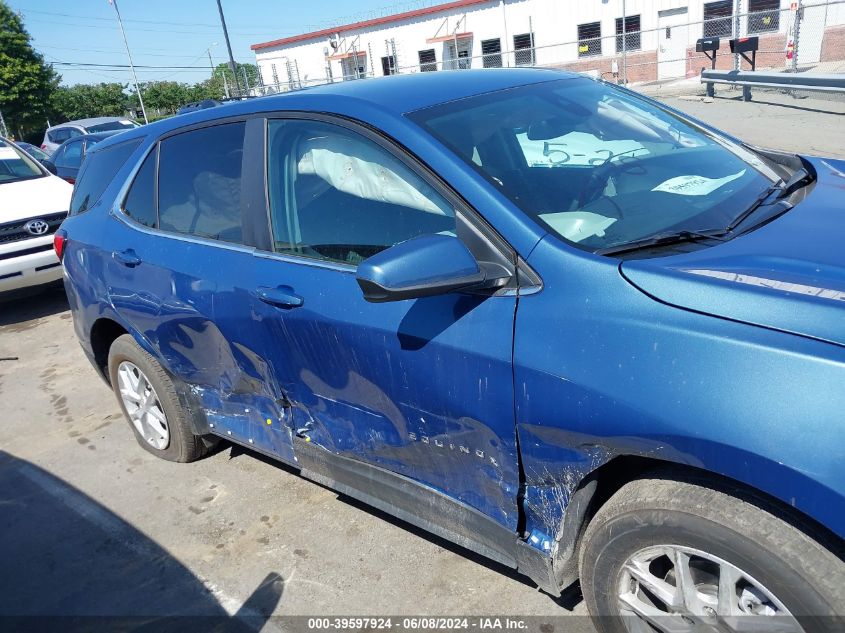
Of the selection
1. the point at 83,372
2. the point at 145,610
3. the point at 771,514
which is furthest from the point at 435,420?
the point at 83,372

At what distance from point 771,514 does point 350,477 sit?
1.54m

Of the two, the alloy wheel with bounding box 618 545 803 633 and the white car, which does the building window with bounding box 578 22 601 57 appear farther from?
the alloy wheel with bounding box 618 545 803 633

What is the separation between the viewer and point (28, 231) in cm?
693

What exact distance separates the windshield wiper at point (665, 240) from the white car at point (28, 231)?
632 centimetres

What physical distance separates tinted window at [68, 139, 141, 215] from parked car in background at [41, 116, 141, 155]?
467 inches

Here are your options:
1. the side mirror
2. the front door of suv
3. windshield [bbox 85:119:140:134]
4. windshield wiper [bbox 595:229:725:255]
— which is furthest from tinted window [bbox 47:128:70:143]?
windshield wiper [bbox 595:229:725:255]

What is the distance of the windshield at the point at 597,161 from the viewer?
7.43ft

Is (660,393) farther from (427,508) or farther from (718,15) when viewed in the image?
(718,15)

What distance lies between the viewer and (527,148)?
2594 millimetres

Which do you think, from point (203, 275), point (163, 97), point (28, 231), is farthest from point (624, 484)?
point (163, 97)

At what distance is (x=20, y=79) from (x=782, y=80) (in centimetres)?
4282

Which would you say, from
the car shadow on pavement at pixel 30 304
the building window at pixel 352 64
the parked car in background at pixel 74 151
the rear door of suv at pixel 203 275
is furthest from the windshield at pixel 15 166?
the building window at pixel 352 64

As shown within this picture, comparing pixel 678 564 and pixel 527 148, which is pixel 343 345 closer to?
pixel 527 148

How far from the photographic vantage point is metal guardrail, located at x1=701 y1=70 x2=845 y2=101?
390 inches
